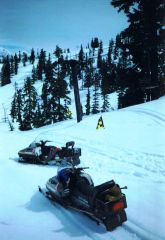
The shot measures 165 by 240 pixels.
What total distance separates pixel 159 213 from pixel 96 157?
23.8 ft

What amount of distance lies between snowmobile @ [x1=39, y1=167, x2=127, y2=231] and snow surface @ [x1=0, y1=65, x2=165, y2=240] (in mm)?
303

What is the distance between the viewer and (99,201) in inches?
311

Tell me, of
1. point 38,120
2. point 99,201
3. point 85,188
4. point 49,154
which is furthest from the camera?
point 38,120

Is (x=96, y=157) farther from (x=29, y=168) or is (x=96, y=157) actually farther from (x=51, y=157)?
(x=29, y=168)

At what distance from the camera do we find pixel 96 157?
1602cm

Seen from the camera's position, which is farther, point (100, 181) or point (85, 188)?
point (100, 181)

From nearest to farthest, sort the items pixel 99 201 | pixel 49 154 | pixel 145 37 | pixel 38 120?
1. pixel 99 201
2. pixel 49 154
3. pixel 145 37
4. pixel 38 120

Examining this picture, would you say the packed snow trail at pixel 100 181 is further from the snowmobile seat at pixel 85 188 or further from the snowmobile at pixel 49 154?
the snowmobile seat at pixel 85 188

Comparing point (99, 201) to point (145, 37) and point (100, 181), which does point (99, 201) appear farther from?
point (145, 37)

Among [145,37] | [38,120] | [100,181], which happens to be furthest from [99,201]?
[38,120]

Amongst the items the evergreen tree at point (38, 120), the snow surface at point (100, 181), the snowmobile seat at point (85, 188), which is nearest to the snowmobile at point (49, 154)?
the snow surface at point (100, 181)

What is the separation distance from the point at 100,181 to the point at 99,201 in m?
4.35

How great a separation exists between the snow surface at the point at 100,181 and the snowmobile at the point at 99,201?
303 millimetres

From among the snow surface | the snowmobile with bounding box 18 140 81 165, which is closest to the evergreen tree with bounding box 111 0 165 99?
the snow surface
